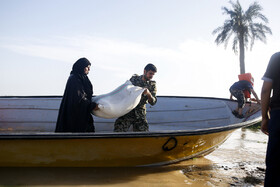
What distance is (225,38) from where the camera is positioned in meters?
17.7

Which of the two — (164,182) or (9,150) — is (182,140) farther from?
(9,150)

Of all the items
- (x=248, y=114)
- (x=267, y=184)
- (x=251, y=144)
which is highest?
(x=248, y=114)

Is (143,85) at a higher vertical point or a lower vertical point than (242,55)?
lower

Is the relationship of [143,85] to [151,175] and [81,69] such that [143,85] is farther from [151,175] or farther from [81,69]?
[151,175]

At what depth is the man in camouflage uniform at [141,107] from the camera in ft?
13.9

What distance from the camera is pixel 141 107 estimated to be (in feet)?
14.5

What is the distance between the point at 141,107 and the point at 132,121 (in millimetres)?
274

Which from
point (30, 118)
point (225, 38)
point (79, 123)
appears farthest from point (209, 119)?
point (225, 38)

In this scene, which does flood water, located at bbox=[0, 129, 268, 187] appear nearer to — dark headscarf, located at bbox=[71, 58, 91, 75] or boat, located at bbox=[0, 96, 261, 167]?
boat, located at bbox=[0, 96, 261, 167]

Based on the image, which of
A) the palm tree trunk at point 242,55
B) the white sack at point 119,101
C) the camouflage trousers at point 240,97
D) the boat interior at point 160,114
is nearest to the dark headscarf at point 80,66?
the white sack at point 119,101

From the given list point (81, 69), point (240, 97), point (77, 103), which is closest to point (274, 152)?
point (77, 103)

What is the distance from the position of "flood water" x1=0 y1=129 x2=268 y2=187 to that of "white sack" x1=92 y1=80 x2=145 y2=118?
89cm

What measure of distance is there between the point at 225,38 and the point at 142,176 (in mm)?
15664

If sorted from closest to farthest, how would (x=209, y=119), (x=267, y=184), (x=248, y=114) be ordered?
(x=267, y=184)
(x=248, y=114)
(x=209, y=119)
